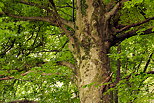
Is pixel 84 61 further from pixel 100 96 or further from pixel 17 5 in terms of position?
pixel 17 5

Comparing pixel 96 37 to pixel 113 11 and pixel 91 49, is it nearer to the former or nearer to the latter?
pixel 91 49

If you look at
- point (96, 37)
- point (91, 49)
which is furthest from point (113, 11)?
point (91, 49)

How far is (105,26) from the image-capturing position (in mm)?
3660

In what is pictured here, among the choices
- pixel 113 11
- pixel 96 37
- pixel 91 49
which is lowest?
pixel 91 49

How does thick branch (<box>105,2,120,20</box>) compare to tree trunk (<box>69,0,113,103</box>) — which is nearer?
tree trunk (<box>69,0,113,103</box>)

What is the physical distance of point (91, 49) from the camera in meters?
3.42

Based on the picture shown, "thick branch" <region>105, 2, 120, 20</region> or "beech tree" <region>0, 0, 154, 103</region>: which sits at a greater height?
"thick branch" <region>105, 2, 120, 20</region>

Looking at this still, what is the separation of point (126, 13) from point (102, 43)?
126 centimetres

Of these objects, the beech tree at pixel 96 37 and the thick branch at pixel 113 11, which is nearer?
the beech tree at pixel 96 37

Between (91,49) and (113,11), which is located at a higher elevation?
(113,11)

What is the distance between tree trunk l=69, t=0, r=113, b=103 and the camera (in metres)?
3.24

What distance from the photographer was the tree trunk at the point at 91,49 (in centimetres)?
324

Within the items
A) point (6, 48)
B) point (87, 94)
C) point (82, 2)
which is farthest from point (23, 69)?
point (82, 2)

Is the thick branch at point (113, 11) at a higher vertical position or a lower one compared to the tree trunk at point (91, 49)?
higher
